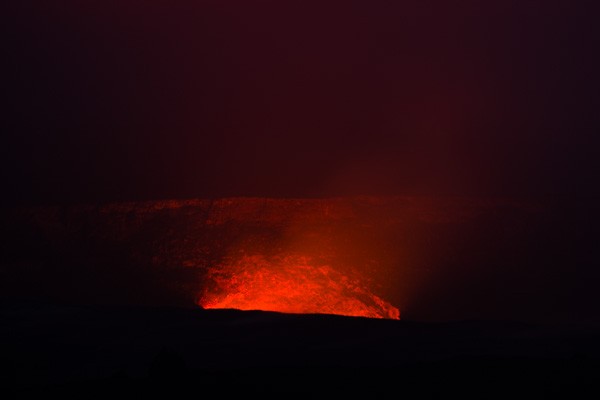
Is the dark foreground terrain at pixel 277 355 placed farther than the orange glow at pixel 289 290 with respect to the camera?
No

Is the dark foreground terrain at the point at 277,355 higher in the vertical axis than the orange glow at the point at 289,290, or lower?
lower

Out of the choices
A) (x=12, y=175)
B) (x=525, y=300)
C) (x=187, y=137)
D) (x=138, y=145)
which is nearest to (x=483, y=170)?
(x=525, y=300)

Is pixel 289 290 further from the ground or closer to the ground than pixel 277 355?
further from the ground

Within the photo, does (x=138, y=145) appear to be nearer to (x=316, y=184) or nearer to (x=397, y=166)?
(x=316, y=184)

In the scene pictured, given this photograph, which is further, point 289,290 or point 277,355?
point 289,290
